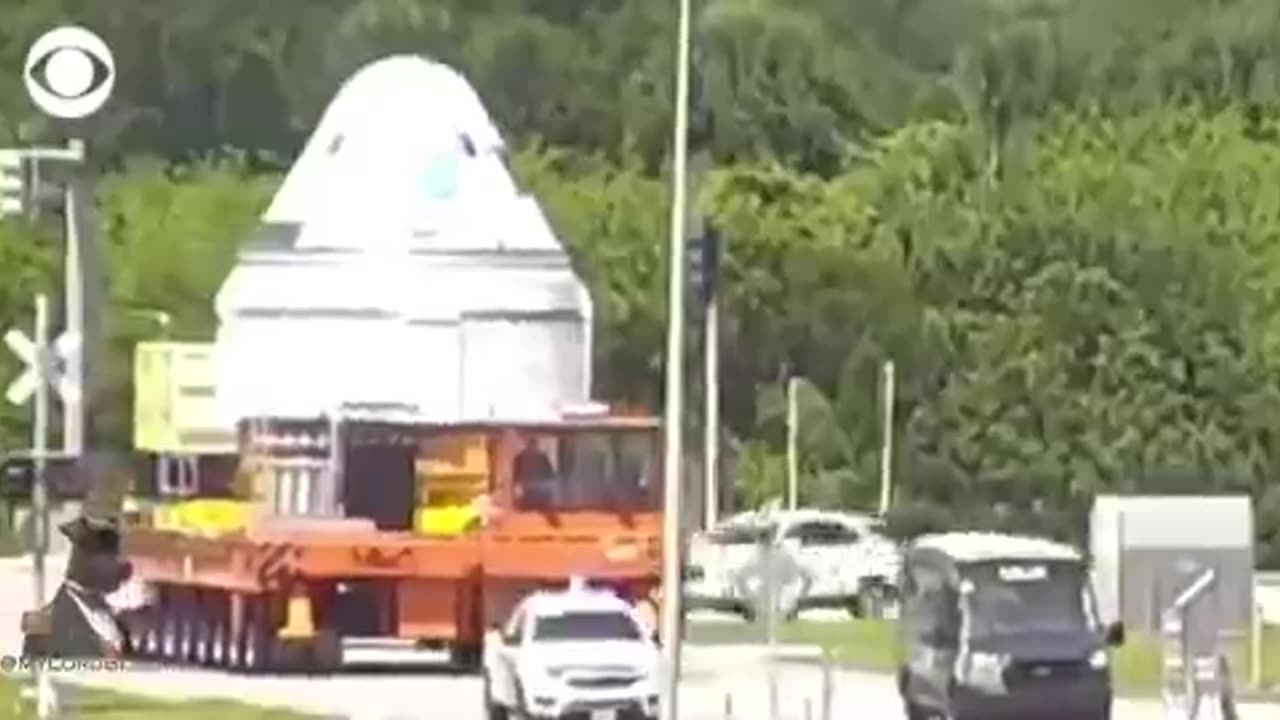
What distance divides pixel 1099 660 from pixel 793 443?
64 cm

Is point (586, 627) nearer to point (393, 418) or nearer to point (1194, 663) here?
point (393, 418)

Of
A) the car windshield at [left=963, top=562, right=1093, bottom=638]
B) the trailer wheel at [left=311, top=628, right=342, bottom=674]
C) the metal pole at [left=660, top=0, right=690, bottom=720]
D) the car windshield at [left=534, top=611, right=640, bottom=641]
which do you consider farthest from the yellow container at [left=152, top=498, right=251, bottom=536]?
the car windshield at [left=963, top=562, right=1093, bottom=638]

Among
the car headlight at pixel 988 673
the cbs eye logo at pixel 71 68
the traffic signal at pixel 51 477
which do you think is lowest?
the car headlight at pixel 988 673

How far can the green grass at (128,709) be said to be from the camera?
26.7ft

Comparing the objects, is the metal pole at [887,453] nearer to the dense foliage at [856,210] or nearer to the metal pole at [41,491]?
the dense foliage at [856,210]

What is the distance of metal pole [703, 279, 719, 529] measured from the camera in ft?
26.9

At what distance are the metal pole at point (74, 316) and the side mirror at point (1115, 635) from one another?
178cm

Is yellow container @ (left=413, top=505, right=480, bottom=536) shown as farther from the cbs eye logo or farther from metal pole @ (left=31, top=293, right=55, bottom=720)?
the cbs eye logo

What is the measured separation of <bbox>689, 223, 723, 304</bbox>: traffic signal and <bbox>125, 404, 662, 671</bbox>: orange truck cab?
0.27 meters

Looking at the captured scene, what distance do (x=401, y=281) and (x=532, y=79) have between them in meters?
0.47

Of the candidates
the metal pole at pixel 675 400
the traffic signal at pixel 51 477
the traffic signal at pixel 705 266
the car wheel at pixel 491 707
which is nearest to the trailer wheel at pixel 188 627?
the traffic signal at pixel 51 477

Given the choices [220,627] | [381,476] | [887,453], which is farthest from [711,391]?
[220,627]

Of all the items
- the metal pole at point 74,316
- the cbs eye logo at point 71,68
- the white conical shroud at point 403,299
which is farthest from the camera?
the cbs eye logo at point 71,68

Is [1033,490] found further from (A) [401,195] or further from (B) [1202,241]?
(A) [401,195]
